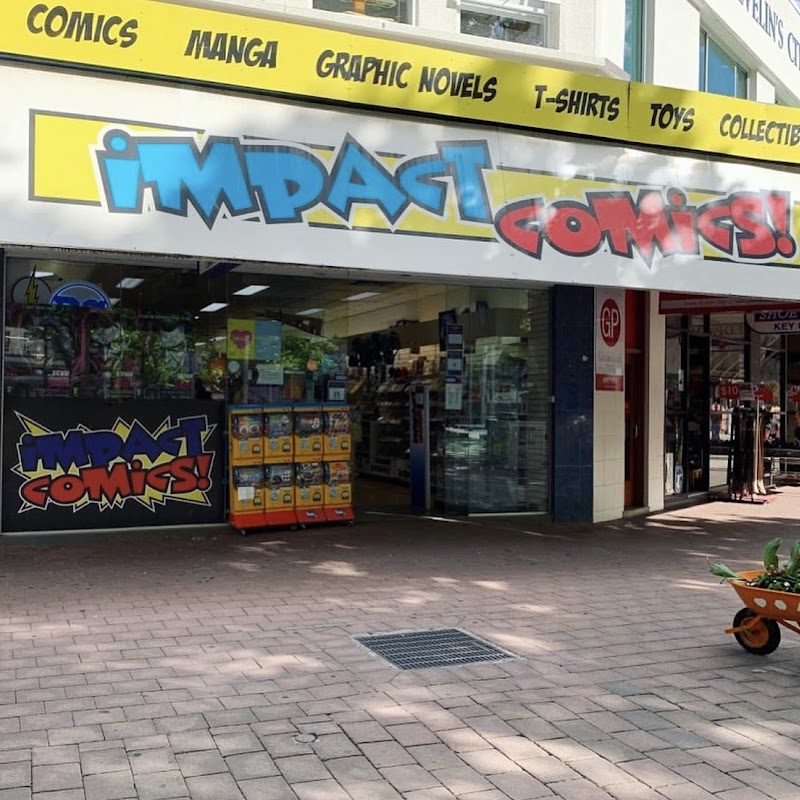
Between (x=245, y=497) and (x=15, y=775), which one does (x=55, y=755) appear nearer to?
(x=15, y=775)

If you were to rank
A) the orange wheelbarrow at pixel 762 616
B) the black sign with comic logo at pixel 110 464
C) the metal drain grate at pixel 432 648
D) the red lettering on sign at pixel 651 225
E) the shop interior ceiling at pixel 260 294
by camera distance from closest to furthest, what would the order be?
the orange wheelbarrow at pixel 762 616, the metal drain grate at pixel 432 648, the red lettering on sign at pixel 651 225, the black sign with comic logo at pixel 110 464, the shop interior ceiling at pixel 260 294

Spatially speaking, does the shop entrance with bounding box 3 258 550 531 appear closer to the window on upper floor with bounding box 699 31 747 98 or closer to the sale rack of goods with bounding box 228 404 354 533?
the sale rack of goods with bounding box 228 404 354 533

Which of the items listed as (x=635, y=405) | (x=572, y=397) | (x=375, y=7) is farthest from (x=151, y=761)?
(x=635, y=405)

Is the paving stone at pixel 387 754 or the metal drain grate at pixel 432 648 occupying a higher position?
the metal drain grate at pixel 432 648

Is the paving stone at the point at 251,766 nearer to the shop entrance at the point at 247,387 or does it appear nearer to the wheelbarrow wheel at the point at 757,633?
the wheelbarrow wheel at the point at 757,633

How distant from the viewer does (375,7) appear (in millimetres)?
10328

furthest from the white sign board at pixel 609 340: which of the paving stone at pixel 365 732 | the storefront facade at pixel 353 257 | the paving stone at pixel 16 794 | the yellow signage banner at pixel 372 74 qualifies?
the paving stone at pixel 16 794

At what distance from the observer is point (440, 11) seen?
10234 mm

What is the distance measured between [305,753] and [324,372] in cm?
723

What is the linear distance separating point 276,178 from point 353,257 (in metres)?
0.89

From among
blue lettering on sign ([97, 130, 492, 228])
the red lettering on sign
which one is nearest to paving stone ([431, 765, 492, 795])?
blue lettering on sign ([97, 130, 492, 228])

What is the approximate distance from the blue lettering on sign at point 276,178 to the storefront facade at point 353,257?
2cm

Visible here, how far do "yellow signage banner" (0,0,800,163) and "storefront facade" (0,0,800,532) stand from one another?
0.02m

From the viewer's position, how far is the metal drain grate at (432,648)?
216 inches
